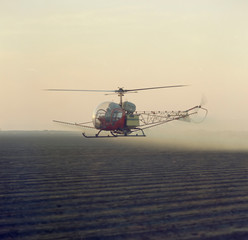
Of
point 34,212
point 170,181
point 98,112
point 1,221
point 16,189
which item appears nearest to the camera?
point 1,221

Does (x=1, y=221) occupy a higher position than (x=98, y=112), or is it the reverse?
(x=98, y=112)

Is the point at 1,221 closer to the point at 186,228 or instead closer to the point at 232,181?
the point at 186,228

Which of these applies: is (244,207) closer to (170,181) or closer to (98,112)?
(170,181)

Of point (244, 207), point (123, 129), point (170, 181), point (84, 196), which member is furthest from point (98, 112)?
point (244, 207)

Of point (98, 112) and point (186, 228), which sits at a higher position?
point (98, 112)

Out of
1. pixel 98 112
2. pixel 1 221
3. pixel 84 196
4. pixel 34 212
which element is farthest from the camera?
pixel 98 112

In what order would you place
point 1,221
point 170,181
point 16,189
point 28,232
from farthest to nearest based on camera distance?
point 170,181 < point 16,189 < point 1,221 < point 28,232

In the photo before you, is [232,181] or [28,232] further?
[232,181]

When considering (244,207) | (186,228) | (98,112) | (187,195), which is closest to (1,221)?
(186,228)

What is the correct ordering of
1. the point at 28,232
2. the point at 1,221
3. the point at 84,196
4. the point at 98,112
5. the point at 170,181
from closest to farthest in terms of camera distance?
1. the point at 28,232
2. the point at 1,221
3. the point at 84,196
4. the point at 170,181
5. the point at 98,112
